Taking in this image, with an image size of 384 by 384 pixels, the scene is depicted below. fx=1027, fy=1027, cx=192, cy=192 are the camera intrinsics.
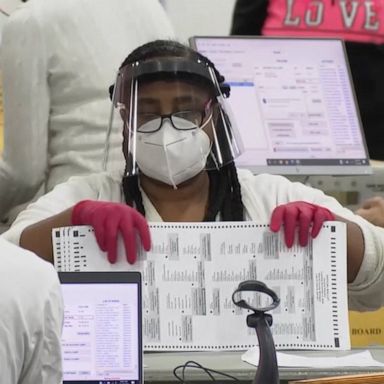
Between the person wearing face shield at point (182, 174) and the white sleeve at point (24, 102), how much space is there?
0.37 meters

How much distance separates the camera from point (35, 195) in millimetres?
2576

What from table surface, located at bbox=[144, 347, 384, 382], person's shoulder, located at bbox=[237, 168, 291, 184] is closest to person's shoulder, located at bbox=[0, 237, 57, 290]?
table surface, located at bbox=[144, 347, 384, 382]

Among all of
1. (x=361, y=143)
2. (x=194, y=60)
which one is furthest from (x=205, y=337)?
(x=361, y=143)

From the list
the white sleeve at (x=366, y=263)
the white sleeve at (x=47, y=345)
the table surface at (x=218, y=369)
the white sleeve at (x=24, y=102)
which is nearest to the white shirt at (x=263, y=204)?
the white sleeve at (x=366, y=263)

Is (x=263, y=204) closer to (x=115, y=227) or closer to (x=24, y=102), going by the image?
(x=115, y=227)

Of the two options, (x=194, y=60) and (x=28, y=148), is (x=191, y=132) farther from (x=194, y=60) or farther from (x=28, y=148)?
(x=28, y=148)

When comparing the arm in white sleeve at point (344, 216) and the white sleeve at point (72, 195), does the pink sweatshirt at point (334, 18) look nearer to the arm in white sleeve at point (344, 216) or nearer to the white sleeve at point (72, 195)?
the arm in white sleeve at point (344, 216)

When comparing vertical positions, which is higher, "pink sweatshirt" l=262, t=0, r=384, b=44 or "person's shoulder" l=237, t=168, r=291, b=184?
"pink sweatshirt" l=262, t=0, r=384, b=44

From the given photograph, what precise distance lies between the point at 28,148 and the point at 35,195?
0.59 feet

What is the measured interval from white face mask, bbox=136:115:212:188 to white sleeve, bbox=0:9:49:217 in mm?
476

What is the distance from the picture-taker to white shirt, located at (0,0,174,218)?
2.40m

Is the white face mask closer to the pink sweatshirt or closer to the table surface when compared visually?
the table surface

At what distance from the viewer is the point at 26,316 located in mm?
972

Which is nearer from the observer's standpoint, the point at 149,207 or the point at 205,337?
the point at 205,337
